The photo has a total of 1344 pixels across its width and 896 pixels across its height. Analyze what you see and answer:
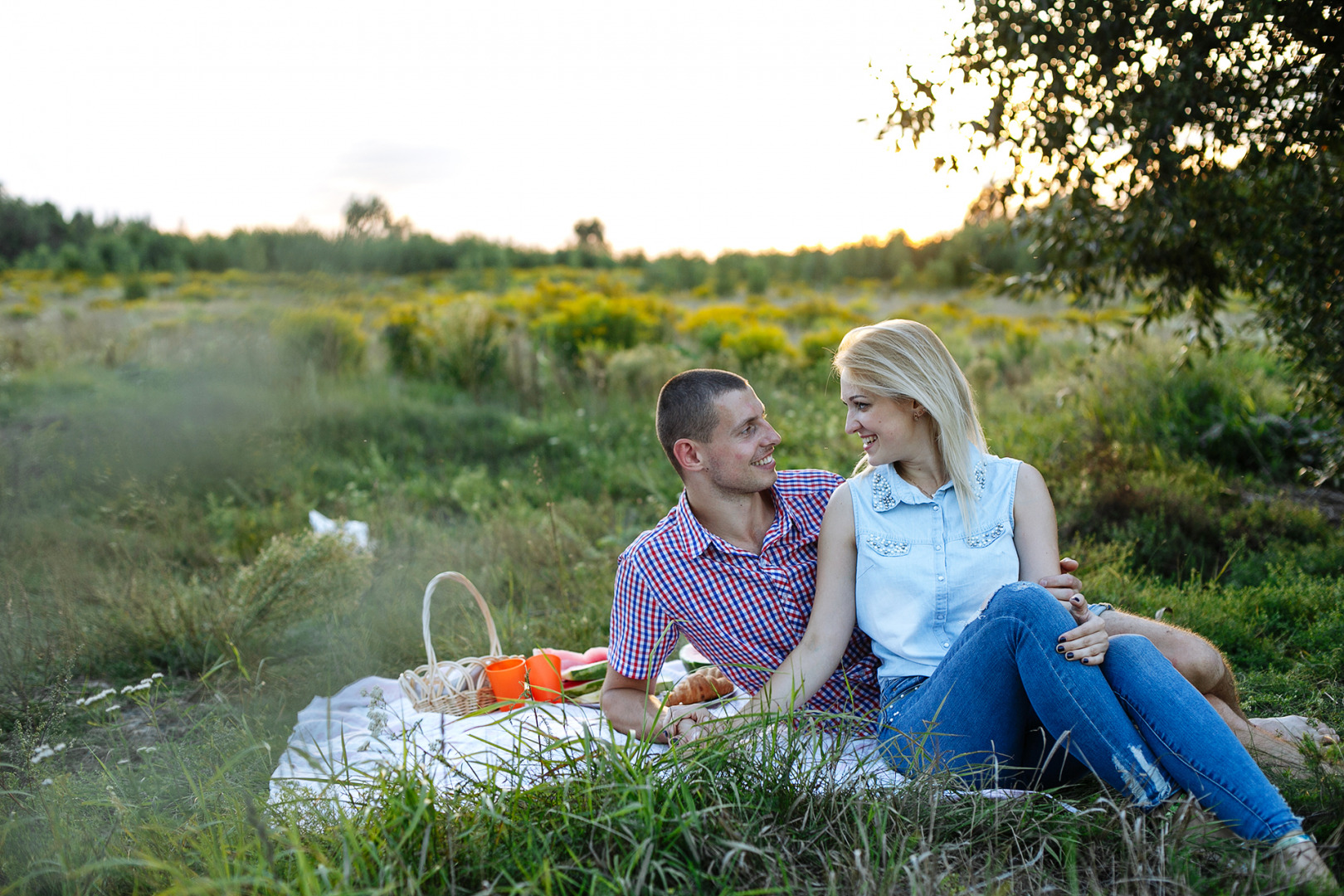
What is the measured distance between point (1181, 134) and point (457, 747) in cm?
378

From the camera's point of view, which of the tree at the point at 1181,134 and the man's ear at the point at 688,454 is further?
the tree at the point at 1181,134

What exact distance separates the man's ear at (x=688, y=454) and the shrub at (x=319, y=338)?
9.27 feet

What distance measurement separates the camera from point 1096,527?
472 centimetres

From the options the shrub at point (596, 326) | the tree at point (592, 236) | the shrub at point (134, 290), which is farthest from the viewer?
the tree at point (592, 236)

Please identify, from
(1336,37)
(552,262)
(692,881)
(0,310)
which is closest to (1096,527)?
(1336,37)

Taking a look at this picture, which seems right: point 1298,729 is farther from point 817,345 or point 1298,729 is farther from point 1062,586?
point 817,345

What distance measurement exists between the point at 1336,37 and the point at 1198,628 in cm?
227

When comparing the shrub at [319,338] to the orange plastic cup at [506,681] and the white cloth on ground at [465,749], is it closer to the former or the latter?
the white cloth on ground at [465,749]

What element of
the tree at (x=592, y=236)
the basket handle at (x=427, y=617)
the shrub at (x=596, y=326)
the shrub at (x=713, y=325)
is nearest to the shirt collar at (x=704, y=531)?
the basket handle at (x=427, y=617)

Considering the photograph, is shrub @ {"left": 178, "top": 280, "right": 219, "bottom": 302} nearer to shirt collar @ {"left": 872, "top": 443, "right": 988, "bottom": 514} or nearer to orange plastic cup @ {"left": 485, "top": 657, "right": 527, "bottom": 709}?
orange plastic cup @ {"left": 485, "top": 657, "right": 527, "bottom": 709}

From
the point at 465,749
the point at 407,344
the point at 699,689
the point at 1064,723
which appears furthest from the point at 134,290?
the point at 1064,723

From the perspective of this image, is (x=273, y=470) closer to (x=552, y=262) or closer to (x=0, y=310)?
(x=0, y=310)

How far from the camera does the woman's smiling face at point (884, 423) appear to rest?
8.47ft

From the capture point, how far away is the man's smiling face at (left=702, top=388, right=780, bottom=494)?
2717mm
